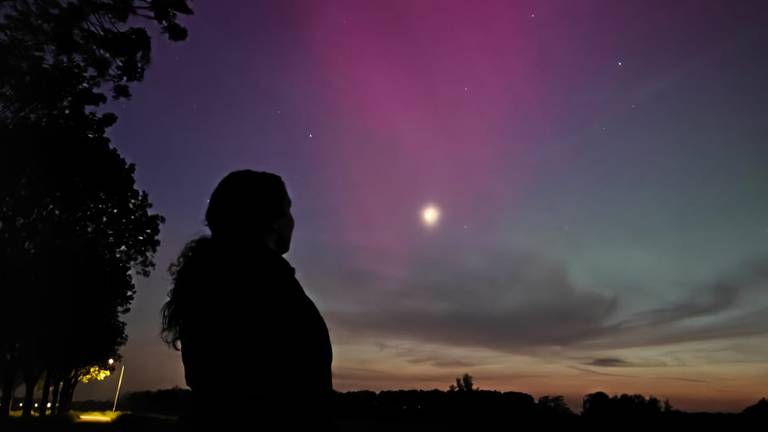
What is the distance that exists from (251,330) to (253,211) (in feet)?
1.84

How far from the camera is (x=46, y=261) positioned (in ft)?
60.3

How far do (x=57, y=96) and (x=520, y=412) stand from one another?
3020cm

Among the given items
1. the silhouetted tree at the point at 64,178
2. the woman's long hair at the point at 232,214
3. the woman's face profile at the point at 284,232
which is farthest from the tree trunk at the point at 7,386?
the woman's face profile at the point at 284,232

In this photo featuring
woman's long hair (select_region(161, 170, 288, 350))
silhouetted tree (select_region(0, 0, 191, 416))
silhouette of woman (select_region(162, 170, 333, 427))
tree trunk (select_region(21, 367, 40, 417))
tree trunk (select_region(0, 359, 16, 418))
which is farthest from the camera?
tree trunk (select_region(21, 367, 40, 417))

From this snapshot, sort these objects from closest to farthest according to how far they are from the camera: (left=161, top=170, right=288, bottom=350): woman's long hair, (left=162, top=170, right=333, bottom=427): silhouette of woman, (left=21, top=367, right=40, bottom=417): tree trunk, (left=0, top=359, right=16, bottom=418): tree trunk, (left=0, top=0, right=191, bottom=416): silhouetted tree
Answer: (left=162, top=170, right=333, bottom=427): silhouette of woman → (left=161, top=170, right=288, bottom=350): woman's long hair → (left=0, top=0, right=191, bottom=416): silhouetted tree → (left=0, top=359, right=16, bottom=418): tree trunk → (left=21, top=367, right=40, bottom=417): tree trunk

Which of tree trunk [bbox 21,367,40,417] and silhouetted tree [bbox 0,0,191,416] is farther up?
silhouetted tree [bbox 0,0,191,416]

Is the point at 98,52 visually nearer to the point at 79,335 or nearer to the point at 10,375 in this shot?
the point at 79,335

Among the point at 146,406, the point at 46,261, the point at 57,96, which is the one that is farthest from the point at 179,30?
the point at 146,406

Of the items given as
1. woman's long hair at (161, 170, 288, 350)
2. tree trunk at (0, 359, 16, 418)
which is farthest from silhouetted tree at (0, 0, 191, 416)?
woman's long hair at (161, 170, 288, 350)

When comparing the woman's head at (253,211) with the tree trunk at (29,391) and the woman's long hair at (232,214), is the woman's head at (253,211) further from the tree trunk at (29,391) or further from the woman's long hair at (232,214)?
the tree trunk at (29,391)

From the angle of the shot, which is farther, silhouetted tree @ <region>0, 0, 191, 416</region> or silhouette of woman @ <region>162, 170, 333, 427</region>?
silhouetted tree @ <region>0, 0, 191, 416</region>

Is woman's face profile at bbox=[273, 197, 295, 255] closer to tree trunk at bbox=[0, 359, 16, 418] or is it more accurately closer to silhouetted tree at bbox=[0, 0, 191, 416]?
silhouetted tree at bbox=[0, 0, 191, 416]

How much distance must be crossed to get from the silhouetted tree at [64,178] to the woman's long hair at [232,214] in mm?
8699

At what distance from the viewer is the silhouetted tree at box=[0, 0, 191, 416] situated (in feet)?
33.4
